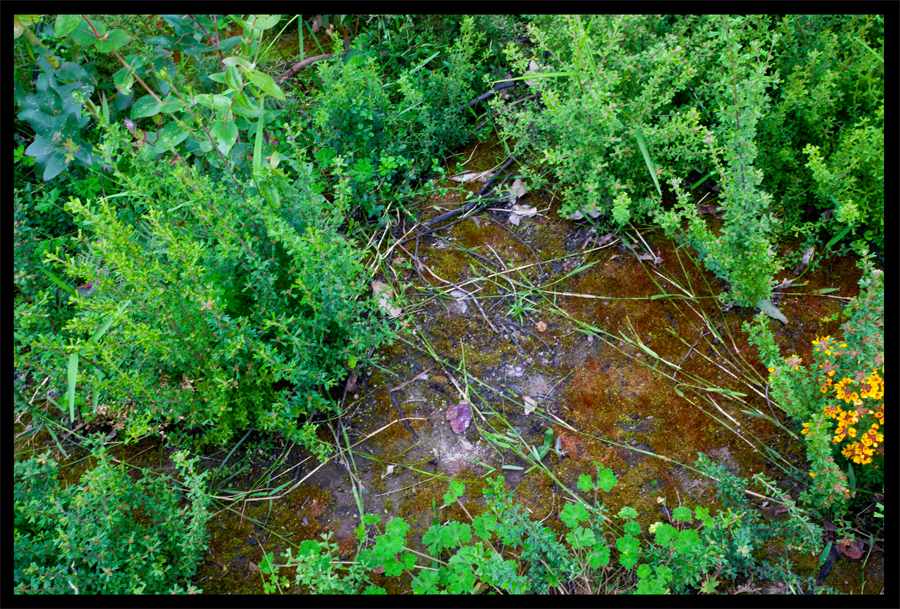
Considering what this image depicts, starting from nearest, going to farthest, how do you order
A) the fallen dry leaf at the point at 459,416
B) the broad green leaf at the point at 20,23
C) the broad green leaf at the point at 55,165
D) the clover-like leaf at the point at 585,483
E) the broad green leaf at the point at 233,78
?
1. the clover-like leaf at the point at 585,483
2. the broad green leaf at the point at 233,78
3. the broad green leaf at the point at 20,23
4. the fallen dry leaf at the point at 459,416
5. the broad green leaf at the point at 55,165

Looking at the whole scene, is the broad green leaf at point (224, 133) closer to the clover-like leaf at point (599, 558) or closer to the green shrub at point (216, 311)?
the green shrub at point (216, 311)

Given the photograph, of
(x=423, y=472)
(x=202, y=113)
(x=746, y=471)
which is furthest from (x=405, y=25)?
(x=746, y=471)

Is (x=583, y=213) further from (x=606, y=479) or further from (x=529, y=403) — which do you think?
(x=606, y=479)

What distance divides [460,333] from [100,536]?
1.57m

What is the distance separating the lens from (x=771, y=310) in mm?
2520

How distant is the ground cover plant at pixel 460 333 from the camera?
76.8 inches

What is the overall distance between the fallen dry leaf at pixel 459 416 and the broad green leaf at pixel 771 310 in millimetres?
1356

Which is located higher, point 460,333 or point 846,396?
point 846,396

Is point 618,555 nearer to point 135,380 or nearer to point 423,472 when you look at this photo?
point 423,472

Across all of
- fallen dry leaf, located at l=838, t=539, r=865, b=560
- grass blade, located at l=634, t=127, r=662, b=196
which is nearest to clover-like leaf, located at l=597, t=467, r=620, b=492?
fallen dry leaf, located at l=838, t=539, r=865, b=560

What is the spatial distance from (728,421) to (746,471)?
21 centimetres

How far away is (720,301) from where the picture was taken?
261 centimetres

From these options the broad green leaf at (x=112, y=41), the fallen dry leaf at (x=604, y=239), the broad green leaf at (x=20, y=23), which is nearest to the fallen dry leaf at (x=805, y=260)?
the fallen dry leaf at (x=604, y=239)

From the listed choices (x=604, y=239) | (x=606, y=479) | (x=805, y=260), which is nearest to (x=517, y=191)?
(x=604, y=239)
